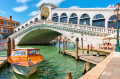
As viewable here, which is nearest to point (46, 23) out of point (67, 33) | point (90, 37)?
point (67, 33)

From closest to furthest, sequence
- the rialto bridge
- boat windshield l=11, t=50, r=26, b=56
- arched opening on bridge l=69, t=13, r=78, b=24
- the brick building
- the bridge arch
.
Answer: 1. boat windshield l=11, t=50, r=26, b=56
2. the rialto bridge
3. arched opening on bridge l=69, t=13, r=78, b=24
4. the bridge arch
5. the brick building

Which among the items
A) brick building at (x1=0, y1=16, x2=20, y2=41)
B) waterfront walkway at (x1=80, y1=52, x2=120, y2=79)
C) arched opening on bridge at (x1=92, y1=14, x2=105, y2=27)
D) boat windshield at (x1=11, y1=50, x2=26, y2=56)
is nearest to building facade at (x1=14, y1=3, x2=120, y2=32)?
arched opening on bridge at (x1=92, y1=14, x2=105, y2=27)

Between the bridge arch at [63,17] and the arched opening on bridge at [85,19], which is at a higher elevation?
the bridge arch at [63,17]

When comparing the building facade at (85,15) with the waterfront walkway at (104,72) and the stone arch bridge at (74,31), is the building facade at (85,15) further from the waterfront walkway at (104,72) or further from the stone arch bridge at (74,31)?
the waterfront walkway at (104,72)

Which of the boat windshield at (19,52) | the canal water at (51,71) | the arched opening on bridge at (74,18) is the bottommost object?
the canal water at (51,71)

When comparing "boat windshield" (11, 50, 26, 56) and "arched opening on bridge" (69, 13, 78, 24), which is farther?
"arched opening on bridge" (69, 13, 78, 24)

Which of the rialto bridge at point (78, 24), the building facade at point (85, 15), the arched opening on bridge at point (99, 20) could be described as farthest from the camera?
the arched opening on bridge at point (99, 20)

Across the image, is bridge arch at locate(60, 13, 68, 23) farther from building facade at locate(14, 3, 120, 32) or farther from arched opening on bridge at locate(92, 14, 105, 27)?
arched opening on bridge at locate(92, 14, 105, 27)

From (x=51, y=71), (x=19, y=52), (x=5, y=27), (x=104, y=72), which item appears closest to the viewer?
(x=104, y=72)

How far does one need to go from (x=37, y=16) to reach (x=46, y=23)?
1155cm

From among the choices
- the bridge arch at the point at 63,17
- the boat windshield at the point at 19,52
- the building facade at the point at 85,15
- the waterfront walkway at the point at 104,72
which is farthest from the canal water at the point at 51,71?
the bridge arch at the point at 63,17

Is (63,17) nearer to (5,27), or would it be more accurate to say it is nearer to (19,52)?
(5,27)

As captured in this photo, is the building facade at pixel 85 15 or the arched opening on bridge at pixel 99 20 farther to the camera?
the arched opening on bridge at pixel 99 20

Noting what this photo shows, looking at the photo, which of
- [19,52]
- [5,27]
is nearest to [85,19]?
[19,52]
